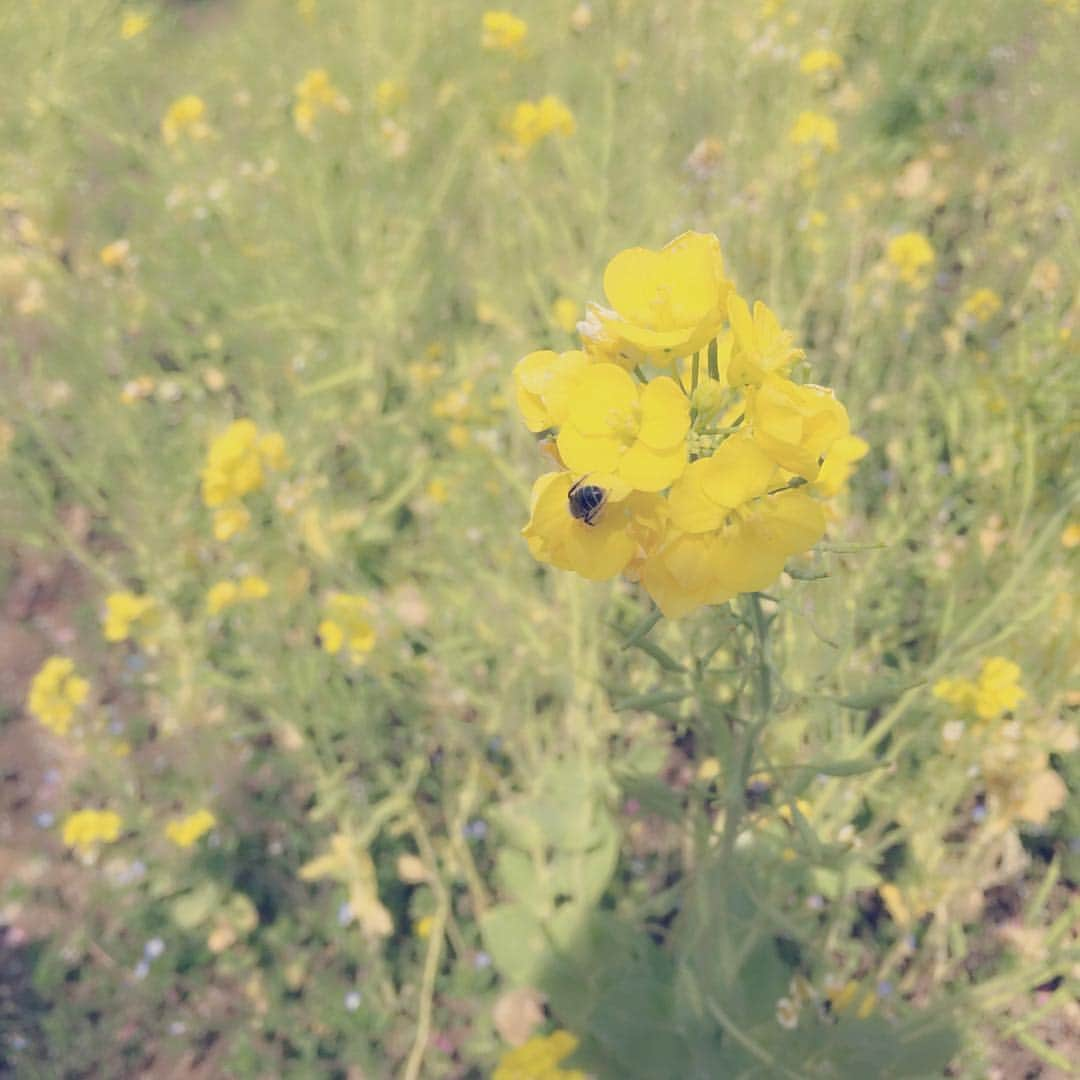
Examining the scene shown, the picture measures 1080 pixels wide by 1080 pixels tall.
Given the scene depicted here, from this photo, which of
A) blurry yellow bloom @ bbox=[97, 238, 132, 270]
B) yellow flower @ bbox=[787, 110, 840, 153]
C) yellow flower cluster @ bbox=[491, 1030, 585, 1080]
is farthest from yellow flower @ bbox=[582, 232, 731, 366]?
blurry yellow bloom @ bbox=[97, 238, 132, 270]

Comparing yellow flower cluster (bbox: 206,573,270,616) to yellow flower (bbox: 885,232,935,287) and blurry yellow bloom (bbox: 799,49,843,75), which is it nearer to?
yellow flower (bbox: 885,232,935,287)

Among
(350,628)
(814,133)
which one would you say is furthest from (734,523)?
(814,133)

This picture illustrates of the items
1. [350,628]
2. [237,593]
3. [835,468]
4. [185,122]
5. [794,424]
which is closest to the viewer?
[794,424]

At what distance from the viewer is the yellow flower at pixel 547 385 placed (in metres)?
0.78

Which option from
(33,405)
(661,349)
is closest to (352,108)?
(33,405)

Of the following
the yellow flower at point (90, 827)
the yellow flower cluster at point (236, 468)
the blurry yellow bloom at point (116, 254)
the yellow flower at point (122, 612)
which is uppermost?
the blurry yellow bloom at point (116, 254)

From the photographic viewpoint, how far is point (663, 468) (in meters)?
0.74

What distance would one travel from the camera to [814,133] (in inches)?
99.8

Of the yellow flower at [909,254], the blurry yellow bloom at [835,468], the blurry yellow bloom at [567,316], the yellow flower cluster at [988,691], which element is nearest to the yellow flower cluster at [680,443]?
the blurry yellow bloom at [835,468]

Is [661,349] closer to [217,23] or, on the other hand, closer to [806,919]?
[806,919]

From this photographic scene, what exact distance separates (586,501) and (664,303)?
0.64 ft

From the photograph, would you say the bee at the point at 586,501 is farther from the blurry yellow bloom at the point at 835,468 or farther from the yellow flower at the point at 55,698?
the yellow flower at the point at 55,698

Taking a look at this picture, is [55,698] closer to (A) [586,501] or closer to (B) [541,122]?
(A) [586,501]

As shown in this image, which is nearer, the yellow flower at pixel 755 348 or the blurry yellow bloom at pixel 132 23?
the yellow flower at pixel 755 348
